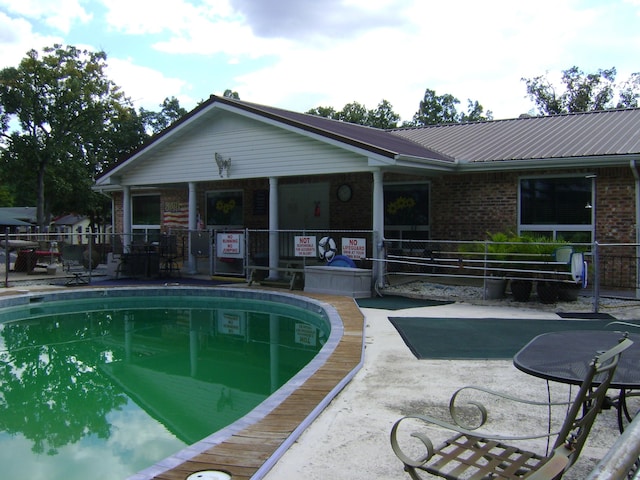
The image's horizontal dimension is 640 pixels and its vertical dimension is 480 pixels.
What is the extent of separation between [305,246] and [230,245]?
7.70 feet

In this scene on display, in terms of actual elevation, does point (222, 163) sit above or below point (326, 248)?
above

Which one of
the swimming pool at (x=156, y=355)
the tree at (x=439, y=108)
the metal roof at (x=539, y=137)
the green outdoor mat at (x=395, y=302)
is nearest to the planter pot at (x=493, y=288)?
the green outdoor mat at (x=395, y=302)

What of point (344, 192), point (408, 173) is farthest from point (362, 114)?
point (408, 173)

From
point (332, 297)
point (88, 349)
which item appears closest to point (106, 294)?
point (88, 349)

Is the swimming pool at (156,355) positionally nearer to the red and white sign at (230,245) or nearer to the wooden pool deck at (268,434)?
the wooden pool deck at (268,434)

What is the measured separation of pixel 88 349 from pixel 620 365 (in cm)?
758

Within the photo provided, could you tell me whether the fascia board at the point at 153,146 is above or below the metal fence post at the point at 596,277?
above

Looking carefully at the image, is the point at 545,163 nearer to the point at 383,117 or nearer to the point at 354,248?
the point at 354,248

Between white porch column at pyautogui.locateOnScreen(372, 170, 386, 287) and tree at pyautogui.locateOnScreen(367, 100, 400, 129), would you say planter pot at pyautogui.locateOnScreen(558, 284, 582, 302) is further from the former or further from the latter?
tree at pyautogui.locateOnScreen(367, 100, 400, 129)

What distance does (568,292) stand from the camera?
9.37 meters

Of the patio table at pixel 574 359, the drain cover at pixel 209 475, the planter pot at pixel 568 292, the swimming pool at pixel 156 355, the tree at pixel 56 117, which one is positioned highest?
the tree at pixel 56 117

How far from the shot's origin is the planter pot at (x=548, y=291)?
931cm

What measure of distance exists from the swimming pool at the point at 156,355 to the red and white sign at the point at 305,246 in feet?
4.14

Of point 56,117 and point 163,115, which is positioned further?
point 163,115
